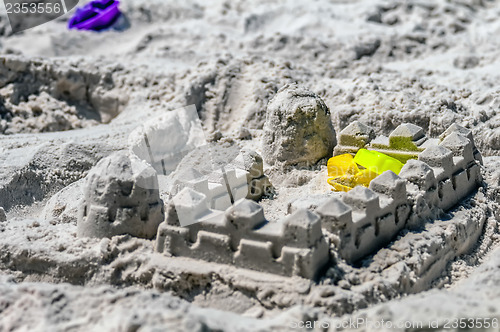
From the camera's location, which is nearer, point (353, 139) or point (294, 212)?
point (294, 212)

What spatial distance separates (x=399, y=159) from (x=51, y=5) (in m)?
9.01

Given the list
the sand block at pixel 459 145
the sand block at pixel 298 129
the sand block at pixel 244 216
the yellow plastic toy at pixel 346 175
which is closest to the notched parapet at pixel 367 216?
the sand block at pixel 244 216

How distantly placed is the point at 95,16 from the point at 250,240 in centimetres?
900

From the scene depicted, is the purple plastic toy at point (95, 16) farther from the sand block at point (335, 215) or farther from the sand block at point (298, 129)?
the sand block at point (335, 215)

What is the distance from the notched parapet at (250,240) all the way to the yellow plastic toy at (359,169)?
4.80 ft

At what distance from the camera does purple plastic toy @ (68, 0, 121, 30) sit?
12.6m

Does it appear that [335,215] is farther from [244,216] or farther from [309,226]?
[244,216]

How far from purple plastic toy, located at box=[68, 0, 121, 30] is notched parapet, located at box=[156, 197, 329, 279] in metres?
8.24

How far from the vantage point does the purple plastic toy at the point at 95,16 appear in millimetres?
12578

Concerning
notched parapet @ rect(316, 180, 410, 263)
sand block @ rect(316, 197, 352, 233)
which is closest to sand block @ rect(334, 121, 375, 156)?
notched parapet @ rect(316, 180, 410, 263)

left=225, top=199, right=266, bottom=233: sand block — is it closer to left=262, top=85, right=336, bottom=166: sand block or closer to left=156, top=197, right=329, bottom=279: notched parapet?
left=156, top=197, right=329, bottom=279: notched parapet

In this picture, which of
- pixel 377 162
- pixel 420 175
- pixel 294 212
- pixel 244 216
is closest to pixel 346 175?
pixel 377 162

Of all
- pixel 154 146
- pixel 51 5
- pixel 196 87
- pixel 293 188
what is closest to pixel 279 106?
pixel 293 188

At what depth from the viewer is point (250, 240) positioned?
493 cm
